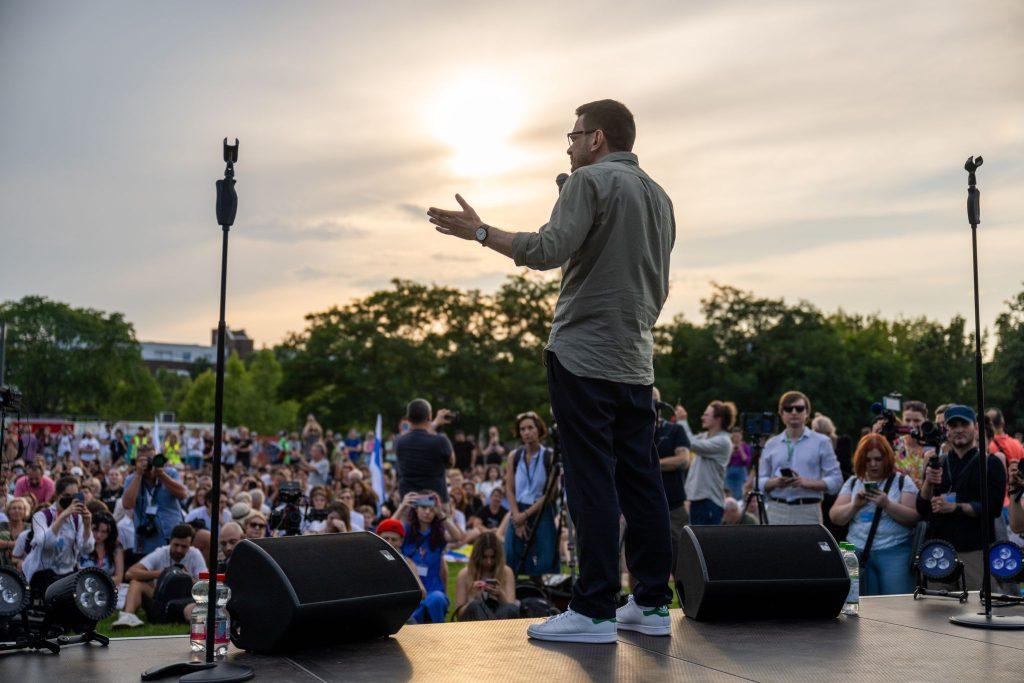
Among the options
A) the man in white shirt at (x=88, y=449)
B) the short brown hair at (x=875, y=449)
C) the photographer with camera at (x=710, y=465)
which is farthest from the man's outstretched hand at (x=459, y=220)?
the man in white shirt at (x=88, y=449)

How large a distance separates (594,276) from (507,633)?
4.64 feet

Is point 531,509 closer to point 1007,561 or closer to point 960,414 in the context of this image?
point 960,414

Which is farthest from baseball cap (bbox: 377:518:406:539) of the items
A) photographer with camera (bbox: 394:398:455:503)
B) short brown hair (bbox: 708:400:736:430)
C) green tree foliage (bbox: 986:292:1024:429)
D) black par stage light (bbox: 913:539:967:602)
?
green tree foliage (bbox: 986:292:1024:429)

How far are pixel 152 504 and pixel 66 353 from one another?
72687 mm

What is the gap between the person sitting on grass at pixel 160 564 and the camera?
1032 cm

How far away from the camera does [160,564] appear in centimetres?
1066

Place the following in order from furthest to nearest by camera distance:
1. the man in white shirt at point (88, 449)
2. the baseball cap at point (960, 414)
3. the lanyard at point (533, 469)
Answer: the man in white shirt at point (88, 449), the lanyard at point (533, 469), the baseball cap at point (960, 414)

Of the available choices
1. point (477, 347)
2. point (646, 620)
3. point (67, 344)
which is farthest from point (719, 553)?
point (67, 344)

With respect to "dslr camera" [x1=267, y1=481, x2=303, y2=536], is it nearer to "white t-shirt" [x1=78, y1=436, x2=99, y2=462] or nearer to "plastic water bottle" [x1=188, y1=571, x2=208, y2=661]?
"plastic water bottle" [x1=188, y1=571, x2=208, y2=661]

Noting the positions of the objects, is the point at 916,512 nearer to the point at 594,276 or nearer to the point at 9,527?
the point at 594,276

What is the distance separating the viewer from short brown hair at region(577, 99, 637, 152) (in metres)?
3.88

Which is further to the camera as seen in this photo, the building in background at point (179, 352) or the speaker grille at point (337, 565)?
the building in background at point (179, 352)

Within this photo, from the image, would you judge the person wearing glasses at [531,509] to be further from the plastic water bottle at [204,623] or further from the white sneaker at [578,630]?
the plastic water bottle at [204,623]

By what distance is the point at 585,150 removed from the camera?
3881mm
